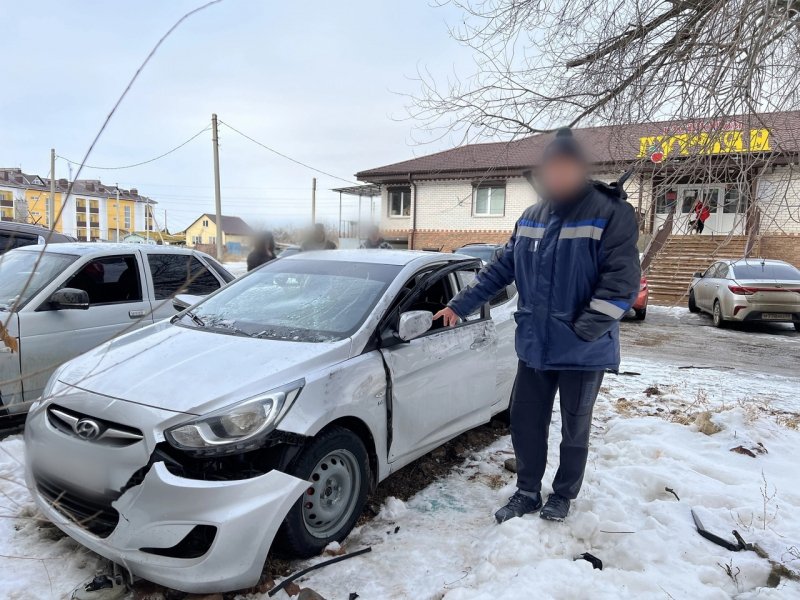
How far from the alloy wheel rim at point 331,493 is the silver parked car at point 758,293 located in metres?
9.04

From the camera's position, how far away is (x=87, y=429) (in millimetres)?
2342

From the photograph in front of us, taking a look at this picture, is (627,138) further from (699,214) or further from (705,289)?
(705,289)

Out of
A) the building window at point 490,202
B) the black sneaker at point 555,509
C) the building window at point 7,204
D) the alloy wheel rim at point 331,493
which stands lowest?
the black sneaker at point 555,509

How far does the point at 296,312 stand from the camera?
129 inches

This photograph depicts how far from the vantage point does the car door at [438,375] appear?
3.04 meters

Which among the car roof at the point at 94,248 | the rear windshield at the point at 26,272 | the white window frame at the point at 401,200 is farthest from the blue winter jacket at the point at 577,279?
the white window frame at the point at 401,200

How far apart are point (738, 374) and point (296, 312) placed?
6.22m

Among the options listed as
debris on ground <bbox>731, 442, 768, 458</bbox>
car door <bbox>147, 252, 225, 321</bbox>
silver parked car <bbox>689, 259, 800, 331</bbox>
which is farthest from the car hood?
silver parked car <bbox>689, 259, 800, 331</bbox>

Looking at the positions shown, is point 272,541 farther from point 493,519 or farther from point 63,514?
point 493,519

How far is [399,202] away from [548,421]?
21978mm

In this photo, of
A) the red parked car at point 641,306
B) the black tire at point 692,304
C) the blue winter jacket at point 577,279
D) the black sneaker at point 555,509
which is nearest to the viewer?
the blue winter jacket at point 577,279

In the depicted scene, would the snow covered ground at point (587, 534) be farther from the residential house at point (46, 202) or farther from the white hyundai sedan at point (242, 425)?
the residential house at point (46, 202)

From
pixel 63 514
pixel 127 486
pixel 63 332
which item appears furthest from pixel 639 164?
pixel 63 332

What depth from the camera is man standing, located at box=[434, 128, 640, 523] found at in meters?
2.58
